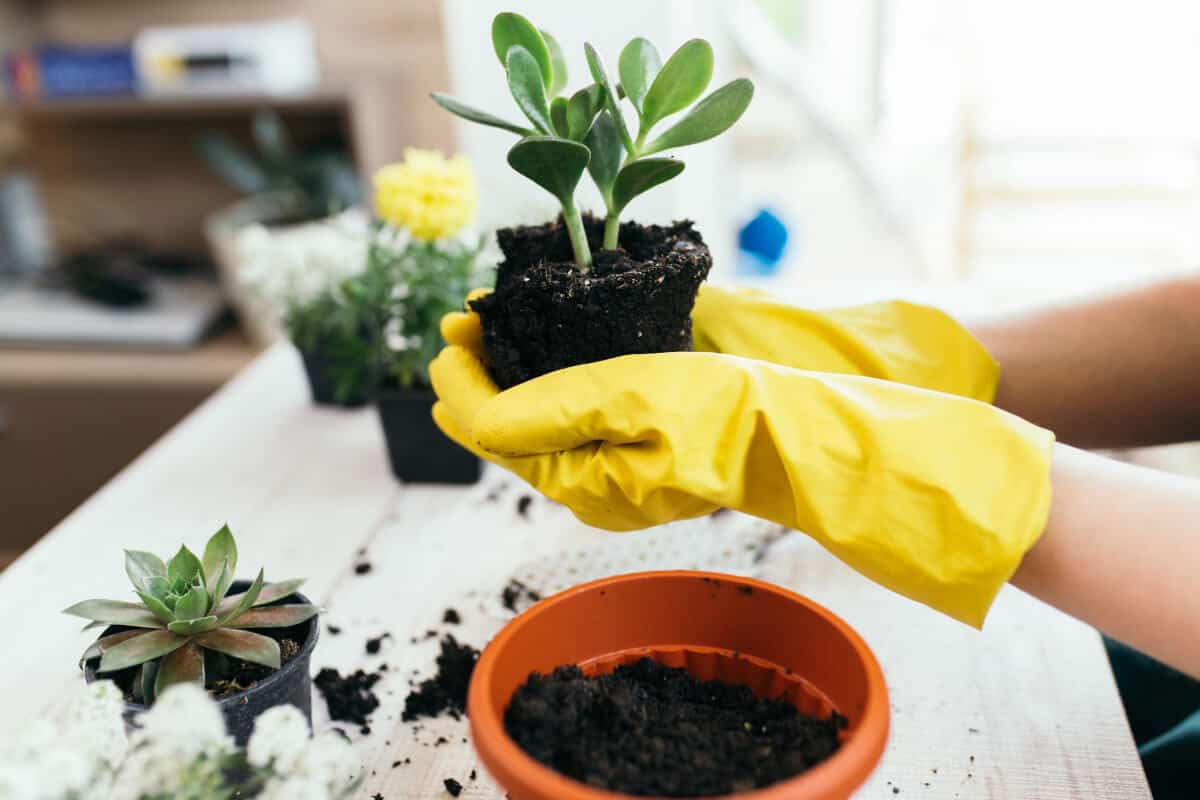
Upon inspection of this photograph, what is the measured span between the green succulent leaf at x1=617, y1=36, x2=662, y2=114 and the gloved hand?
0.61 ft

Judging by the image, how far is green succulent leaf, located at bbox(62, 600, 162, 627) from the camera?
568mm

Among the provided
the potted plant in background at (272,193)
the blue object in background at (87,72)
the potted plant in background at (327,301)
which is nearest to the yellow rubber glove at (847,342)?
the potted plant in background at (327,301)

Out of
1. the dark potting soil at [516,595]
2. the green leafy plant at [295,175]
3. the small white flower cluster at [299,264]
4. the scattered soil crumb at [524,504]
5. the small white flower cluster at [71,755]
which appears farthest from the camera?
the green leafy plant at [295,175]

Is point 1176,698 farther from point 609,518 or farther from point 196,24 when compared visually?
point 196,24

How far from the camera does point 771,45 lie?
6.33ft

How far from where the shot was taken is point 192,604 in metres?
0.58

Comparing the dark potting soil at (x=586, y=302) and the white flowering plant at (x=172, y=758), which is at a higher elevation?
the dark potting soil at (x=586, y=302)

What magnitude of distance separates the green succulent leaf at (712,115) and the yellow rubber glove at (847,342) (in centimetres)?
24

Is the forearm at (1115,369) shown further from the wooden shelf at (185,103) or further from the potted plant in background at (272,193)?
the wooden shelf at (185,103)

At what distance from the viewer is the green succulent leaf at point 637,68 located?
2.09 feet


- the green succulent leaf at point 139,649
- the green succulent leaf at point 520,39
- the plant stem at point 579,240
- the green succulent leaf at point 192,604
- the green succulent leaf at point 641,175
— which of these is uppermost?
the green succulent leaf at point 520,39

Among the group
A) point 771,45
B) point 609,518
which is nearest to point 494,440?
point 609,518

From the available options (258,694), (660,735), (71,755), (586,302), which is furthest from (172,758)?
(586,302)

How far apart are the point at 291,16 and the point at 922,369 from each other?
1.73m
